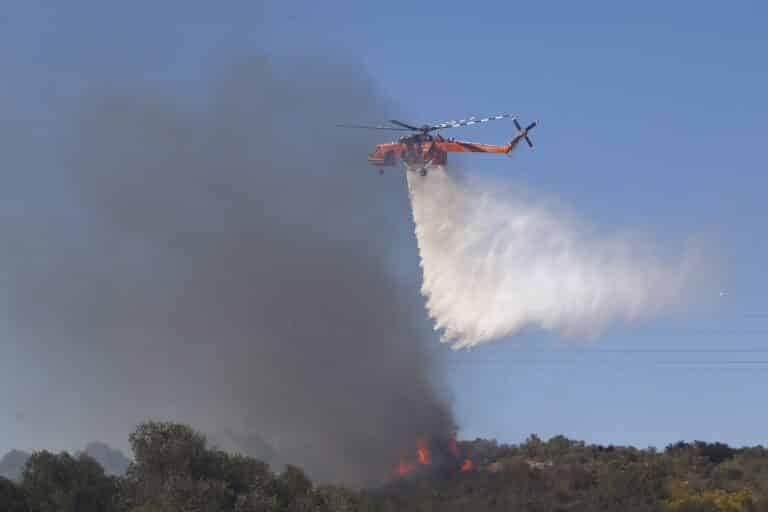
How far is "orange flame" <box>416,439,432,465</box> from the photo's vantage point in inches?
5704

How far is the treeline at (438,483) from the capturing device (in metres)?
86.4

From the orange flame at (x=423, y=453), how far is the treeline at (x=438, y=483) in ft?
7.20

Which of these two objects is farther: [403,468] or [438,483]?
[403,468]

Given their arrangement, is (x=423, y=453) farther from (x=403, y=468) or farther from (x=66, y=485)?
(x=66, y=485)

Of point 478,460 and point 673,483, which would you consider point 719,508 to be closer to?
point 673,483

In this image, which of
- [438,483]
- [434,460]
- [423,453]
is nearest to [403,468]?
[423,453]

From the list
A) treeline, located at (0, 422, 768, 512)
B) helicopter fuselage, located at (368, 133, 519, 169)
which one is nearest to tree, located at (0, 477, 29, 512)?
treeline, located at (0, 422, 768, 512)

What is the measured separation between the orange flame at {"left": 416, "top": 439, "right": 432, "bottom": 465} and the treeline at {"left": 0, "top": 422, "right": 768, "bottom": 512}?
2196 millimetres

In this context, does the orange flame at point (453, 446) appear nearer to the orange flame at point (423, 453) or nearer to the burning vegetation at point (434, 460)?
the burning vegetation at point (434, 460)

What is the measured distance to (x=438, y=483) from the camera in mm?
137250

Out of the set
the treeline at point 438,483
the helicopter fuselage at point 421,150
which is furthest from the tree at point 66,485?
the helicopter fuselage at point 421,150

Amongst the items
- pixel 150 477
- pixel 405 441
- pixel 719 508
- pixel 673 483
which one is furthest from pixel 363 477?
pixel 150 477

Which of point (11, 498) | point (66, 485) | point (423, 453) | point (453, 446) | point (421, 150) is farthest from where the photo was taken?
point (453, 446)

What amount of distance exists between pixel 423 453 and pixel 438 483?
9.18 metres
